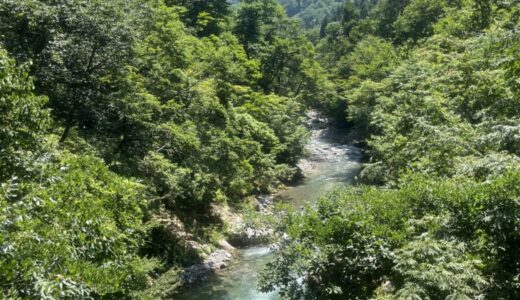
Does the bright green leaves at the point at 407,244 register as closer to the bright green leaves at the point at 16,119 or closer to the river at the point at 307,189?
the river at the point at 307,189

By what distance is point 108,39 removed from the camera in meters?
14.0

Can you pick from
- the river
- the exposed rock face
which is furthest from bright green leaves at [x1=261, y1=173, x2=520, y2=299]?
the exposed rock face

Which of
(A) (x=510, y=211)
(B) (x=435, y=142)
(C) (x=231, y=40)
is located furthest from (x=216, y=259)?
(C) (x=231, y=40)

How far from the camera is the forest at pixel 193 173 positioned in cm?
682

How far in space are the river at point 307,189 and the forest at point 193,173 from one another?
167 cm

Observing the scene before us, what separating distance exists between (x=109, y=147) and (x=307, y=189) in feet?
58.5

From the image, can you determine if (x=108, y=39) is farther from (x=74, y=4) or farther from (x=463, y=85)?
(x=463, y=85)

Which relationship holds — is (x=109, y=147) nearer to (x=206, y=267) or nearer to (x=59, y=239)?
(x=206, y=267)

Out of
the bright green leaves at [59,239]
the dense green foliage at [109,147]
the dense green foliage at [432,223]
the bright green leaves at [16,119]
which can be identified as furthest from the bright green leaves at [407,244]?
the bright green leaves at [16,119]

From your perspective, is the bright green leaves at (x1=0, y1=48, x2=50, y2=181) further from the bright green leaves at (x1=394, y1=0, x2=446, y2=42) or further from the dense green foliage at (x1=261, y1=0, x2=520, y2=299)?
the bright green leaves at (x1=394, y1=0, x2=446, y2=42)

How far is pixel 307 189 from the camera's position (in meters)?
30.4

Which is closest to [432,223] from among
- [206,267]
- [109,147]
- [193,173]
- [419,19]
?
[109,147]

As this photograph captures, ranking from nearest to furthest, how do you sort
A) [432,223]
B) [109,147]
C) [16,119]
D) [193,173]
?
1. [16,119]
2. [432,223]
3. [109,147]
4. [193,173]

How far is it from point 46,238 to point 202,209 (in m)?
16.3
